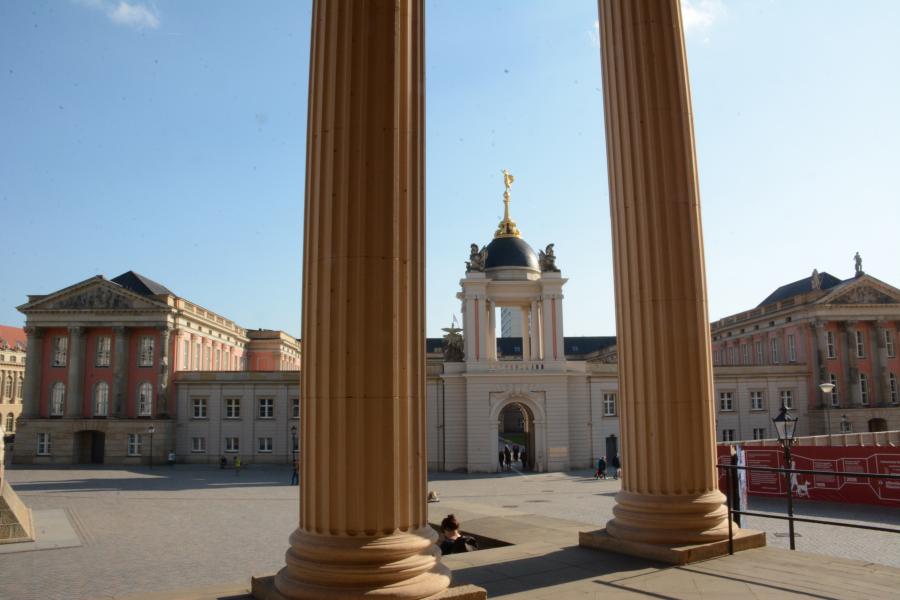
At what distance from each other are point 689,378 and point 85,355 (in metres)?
54.3

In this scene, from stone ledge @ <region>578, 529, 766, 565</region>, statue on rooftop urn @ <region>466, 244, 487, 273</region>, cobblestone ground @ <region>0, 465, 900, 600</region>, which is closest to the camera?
stone ledge @ <region>578, 529, 766, 565</region>

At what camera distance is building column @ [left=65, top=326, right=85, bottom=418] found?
53250 mm

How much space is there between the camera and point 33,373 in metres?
53.6

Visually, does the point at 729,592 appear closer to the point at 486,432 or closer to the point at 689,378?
the point at 689,378

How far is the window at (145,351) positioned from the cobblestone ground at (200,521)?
10361 millimetres

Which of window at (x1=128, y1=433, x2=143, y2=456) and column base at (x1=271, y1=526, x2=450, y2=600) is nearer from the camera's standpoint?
column base at (x1=271, y1=526, x2=450, y2=600)

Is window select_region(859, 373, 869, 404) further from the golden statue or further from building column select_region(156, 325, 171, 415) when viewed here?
building column select_region(156, 325, 171, 415)

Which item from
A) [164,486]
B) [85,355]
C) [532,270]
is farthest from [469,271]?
[85,355]

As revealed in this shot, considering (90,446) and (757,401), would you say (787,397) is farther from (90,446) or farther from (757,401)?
(90,446)

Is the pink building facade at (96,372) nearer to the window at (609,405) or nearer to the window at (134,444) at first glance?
the window at (134,444)

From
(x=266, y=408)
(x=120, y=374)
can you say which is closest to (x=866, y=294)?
(x=266, y=408)

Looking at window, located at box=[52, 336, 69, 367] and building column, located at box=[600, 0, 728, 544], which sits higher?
window, located at box=[52, 336, 69, 367]

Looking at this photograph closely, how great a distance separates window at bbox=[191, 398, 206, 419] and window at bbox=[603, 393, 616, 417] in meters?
27.9

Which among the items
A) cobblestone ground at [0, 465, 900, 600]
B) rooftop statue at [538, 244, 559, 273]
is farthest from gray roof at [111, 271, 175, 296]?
rooftop statue at [538, 244, 559, 273]
